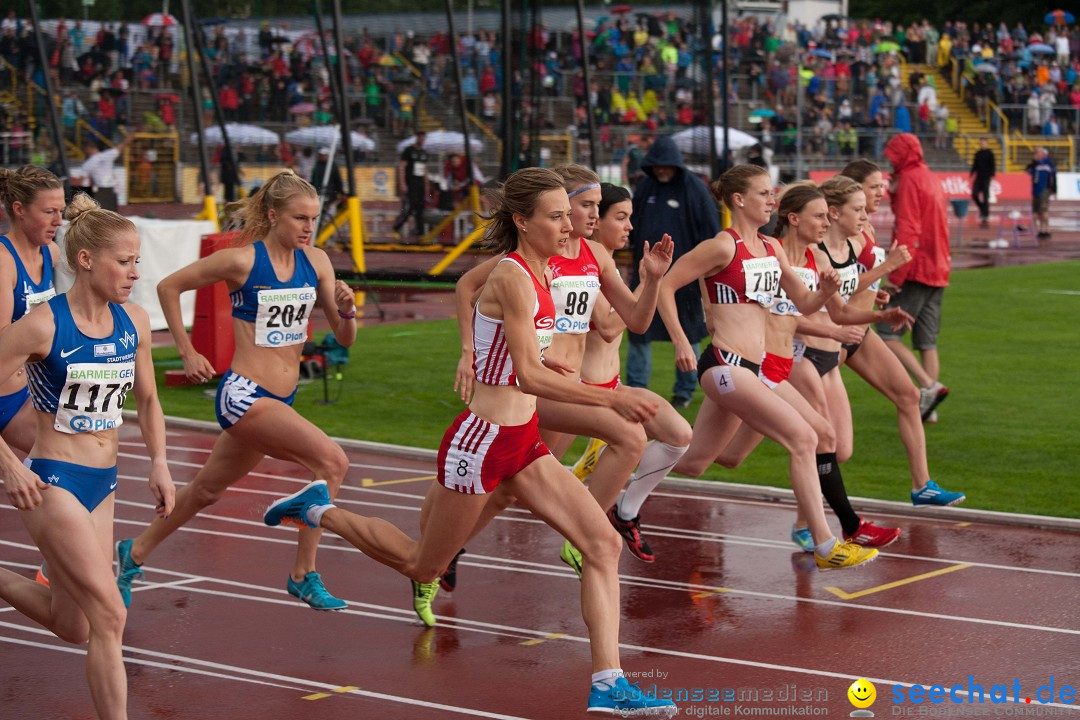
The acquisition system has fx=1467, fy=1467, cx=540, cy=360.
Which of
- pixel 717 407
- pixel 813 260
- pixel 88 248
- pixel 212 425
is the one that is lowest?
pixel 212 425

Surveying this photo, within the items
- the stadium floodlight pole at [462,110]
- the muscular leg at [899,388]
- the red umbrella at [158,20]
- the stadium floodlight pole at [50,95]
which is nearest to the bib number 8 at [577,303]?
the muscular leg at [899,388]

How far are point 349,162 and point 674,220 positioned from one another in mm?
8126

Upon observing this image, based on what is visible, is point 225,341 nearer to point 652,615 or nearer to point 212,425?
point 212,425

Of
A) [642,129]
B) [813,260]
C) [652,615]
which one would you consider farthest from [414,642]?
[642,129]

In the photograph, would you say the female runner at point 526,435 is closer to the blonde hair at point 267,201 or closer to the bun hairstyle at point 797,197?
the blonde hair at point 267,201

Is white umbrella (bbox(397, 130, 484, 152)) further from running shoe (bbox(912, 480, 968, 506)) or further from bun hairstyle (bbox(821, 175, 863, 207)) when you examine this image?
running shoe (bbox(912, 480, 968, 506))

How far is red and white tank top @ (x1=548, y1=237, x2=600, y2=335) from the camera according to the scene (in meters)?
7.05

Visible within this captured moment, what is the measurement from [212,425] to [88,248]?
693 centimetres

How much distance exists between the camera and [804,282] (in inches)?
316

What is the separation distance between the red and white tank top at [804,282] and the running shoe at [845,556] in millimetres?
1295

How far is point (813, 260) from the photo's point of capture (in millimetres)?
8281

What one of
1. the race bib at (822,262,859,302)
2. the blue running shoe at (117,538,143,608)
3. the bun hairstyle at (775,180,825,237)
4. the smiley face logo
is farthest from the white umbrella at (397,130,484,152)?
the smiley face logo

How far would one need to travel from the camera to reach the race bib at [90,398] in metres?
5.11

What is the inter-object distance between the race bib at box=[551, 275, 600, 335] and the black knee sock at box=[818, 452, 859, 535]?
1.58 meters
